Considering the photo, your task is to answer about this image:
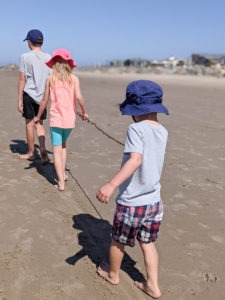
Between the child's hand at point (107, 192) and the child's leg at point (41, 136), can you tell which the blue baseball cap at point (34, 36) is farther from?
the child's hand at point (107, 192)

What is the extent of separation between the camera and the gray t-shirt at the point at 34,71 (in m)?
5.50

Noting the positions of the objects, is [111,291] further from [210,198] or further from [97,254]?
[210,198]

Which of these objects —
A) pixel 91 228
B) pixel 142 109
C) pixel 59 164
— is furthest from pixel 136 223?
pixel 59 164

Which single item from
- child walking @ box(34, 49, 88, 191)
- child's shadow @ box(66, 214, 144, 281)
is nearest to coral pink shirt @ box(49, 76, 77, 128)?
child walking @ box(34, 49, 88, 191)

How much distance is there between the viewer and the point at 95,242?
3732 mm

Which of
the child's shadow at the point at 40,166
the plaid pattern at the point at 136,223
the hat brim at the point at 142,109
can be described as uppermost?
the hat brim at the point at 142,109

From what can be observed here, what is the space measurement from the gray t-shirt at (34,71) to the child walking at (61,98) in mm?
731

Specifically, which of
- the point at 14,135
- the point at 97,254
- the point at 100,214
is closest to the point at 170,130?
the point at 14,135

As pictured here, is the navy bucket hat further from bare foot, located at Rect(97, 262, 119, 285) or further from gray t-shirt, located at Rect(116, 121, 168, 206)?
bare foot, located at Rect(97, 262, 119, 285)

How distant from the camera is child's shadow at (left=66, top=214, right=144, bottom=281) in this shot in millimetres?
3371

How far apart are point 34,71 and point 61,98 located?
104 centimetres

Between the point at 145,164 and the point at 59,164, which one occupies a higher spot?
the point at 145,164

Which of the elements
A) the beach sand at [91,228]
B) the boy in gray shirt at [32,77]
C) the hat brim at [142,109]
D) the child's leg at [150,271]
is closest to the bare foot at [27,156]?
the beach sand at [91,228]

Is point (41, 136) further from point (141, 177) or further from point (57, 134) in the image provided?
point (141, 177)
